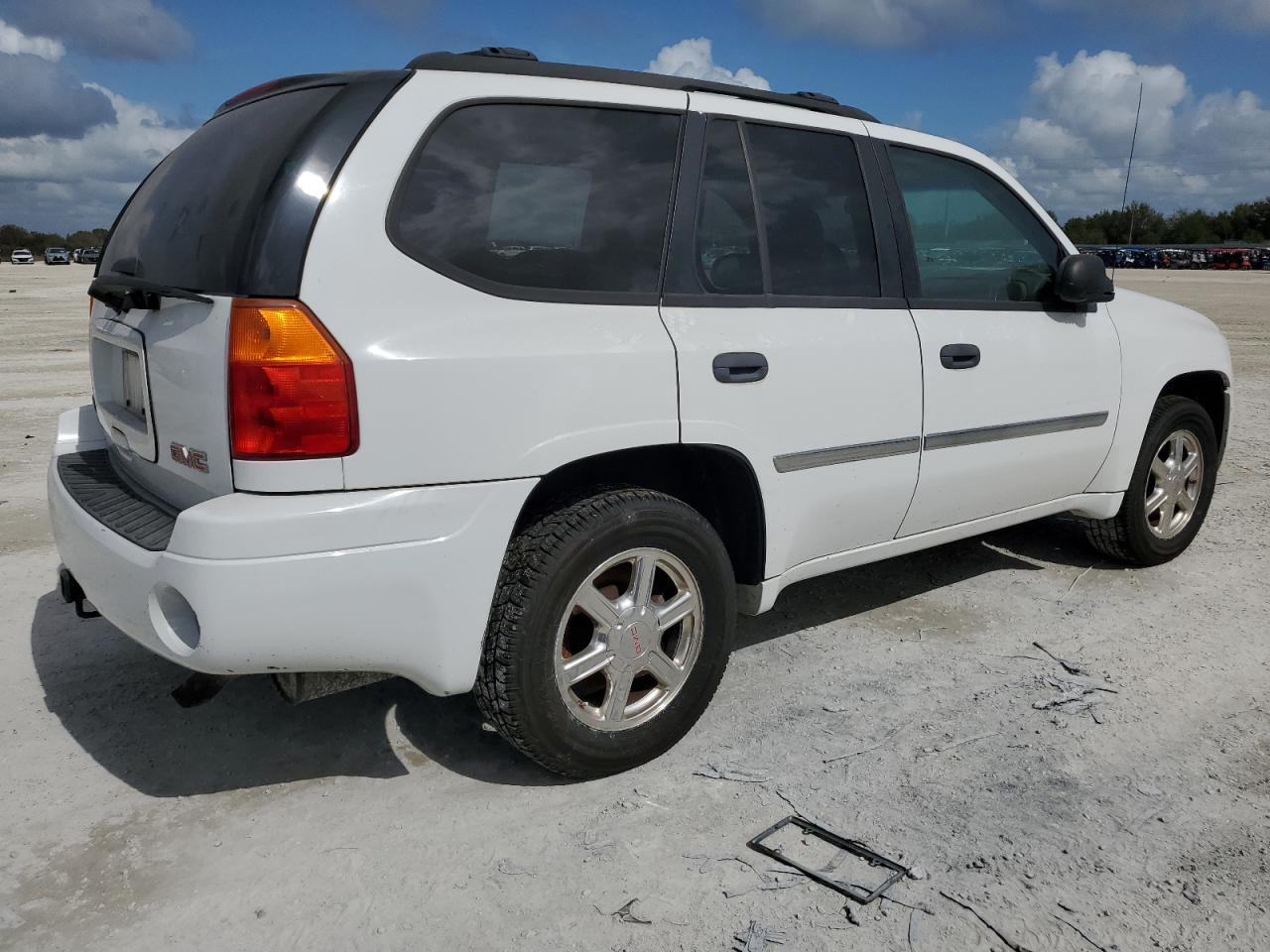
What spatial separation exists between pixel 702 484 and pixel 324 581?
1309mm

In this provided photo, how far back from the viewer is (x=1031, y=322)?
3941 mm

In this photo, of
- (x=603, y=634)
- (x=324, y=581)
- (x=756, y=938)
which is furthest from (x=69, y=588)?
(x=756, y=938)

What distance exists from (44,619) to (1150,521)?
4862 millimetres

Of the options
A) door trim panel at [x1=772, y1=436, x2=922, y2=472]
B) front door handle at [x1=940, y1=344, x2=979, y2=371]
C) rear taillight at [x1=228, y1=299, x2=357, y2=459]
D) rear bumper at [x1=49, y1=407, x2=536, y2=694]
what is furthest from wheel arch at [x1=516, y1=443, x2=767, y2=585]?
front door handle at [x1=940, y1=344, x2=979, y2=371]

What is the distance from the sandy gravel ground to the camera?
235cm

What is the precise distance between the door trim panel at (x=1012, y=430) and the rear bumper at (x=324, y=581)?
170 centimetres

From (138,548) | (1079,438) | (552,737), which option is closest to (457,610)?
(552,737)

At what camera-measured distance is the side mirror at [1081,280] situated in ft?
12.9

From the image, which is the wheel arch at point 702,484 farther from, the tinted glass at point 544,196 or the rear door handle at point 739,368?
the tinted glass at point 544,196

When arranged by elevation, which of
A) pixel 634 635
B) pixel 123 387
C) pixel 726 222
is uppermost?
pixel 726 222

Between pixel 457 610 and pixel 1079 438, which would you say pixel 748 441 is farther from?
pixel 1079 438

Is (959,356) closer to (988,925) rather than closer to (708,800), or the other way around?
(708,800)

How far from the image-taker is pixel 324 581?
7.73 feet

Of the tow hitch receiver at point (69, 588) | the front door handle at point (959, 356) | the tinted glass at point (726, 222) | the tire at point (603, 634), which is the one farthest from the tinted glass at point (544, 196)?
the tow hitch receiver at point (69, 588)
